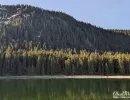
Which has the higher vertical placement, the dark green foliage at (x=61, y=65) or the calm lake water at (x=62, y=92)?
the dark green foliage at (x=61, y=65)

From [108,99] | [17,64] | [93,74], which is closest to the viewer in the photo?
[108,99]

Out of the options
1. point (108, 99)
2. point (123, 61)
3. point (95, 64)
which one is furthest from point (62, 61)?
point (108, 99)

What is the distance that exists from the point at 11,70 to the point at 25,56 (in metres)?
15.2

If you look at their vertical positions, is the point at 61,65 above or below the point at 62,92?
above

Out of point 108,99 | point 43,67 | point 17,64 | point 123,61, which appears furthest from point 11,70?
point 108,99

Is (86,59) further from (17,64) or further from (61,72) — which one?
(17,64)

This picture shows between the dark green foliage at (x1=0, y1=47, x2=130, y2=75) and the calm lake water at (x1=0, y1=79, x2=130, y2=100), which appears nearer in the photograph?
the calm lake water at (x1=0, y1=79, x2=130, y2=100)

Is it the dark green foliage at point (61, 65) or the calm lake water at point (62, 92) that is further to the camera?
the dark green foliage at point (61, 65)

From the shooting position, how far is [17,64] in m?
179

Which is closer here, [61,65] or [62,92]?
[62,92]

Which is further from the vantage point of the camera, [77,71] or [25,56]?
[25,56]

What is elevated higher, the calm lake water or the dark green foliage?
the dark green foliage

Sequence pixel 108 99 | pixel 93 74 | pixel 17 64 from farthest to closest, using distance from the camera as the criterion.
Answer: pixel 17 64 < pixel 93 74 < pixel 108 99

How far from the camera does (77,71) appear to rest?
172250 millimetres
